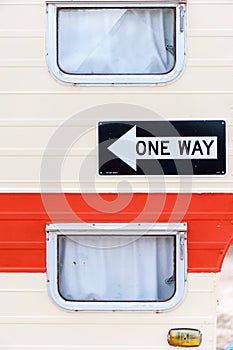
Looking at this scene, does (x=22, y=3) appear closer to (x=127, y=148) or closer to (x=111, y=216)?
(x=127, y=148)

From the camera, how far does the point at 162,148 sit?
3.75m

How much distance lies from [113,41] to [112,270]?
1227 mm

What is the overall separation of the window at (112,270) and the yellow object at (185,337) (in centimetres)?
16

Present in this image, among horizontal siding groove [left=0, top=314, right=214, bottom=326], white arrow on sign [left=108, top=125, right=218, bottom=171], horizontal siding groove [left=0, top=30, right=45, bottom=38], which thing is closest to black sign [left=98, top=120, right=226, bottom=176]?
white arrow on sign [left=108, top=125, right=218, bottom=171]

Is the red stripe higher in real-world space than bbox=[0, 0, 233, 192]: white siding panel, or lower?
lower

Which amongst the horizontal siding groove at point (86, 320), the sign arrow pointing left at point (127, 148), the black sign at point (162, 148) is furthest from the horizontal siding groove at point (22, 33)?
the horizontal siding groove at point (86, 320)

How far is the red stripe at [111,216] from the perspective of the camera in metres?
3.76

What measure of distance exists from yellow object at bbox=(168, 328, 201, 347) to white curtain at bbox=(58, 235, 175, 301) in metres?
0.20

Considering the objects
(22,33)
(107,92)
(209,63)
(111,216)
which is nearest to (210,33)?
(209,63)

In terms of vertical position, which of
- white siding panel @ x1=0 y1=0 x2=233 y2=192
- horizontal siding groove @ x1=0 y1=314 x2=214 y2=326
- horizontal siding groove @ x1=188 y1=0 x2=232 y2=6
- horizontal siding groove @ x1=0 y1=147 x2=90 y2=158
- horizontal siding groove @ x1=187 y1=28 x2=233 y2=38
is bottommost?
horizontal siding groove @ x1=0 y1=314 x2=214 y2=326

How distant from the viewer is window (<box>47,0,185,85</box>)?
12.3ft

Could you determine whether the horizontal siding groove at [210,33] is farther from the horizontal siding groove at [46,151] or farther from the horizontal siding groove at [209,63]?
the horizontal siding groove at [46,151]

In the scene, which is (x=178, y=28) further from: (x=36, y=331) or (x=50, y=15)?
(x=36, y=331)

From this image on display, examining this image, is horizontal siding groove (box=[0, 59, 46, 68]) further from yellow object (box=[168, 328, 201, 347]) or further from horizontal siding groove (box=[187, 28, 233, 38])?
yellow object (box=[168, 328, 201, 347])
